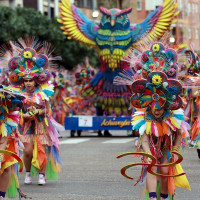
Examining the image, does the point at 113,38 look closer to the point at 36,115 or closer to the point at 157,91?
the point at 36,115

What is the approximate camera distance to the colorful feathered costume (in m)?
11.6

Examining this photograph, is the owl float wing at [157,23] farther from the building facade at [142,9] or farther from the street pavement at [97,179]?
the building facade at [142,9]

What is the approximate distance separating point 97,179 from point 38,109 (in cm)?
147

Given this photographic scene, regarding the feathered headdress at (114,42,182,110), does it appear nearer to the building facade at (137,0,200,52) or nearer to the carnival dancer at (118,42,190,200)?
the carnival dancer at (118,42,190,200)

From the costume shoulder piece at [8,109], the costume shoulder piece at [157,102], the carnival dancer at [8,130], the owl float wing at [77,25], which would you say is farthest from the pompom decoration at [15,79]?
the owl float wing at [77,25]

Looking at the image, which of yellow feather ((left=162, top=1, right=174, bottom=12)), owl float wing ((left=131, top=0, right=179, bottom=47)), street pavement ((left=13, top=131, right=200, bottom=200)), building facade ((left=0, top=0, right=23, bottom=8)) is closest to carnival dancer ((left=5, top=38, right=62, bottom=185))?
street pavement ((left=13, top=131, right=200, bottom=200))

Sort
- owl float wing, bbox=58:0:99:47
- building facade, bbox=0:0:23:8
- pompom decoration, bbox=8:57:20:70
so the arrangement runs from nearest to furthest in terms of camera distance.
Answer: pompom decoration, bbox=8:57:20:70, owl float wing, bbox=58:0:99:47, building facade, bbox=0:0:23:8

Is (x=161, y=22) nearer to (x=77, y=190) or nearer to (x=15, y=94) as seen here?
(x=77, y=190)

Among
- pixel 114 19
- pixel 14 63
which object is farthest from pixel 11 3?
pixel 14 63

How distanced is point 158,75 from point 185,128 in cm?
77

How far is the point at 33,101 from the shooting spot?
11.4m

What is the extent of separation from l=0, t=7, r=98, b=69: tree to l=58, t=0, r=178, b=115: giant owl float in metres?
16.9

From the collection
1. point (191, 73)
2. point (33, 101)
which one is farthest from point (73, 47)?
point (33, 101)

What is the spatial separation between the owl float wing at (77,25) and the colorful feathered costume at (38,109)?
998cm
